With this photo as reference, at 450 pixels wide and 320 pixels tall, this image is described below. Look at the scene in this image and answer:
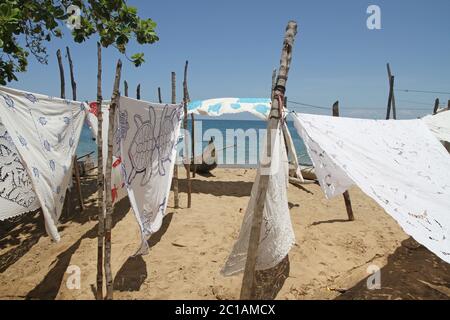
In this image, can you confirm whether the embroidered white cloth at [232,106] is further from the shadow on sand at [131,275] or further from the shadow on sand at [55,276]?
the shadow on sand at [131,275]

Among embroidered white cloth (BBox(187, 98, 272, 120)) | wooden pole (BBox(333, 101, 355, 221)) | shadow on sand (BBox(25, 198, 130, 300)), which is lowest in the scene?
shadow on sand (BBox(25, 198, 130, 300))

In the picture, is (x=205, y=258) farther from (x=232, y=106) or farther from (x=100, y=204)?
(x=232, y=106)

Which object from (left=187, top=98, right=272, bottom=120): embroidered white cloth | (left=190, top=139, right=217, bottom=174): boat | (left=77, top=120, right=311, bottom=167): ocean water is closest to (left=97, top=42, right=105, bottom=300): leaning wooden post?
(left=77, top=120, right=311, bottom=167): ocean water

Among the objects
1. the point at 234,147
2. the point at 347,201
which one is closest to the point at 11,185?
the point at 347,201

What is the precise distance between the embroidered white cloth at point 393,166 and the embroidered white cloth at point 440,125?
218mm

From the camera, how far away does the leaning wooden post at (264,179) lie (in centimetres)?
291

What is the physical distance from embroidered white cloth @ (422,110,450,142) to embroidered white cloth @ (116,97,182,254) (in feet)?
15.0

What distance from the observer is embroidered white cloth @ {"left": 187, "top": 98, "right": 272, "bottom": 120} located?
8.46 metres

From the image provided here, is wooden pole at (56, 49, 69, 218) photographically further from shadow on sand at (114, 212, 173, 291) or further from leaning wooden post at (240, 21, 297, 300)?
leaning wooden post at (240, 21, 297, 300)

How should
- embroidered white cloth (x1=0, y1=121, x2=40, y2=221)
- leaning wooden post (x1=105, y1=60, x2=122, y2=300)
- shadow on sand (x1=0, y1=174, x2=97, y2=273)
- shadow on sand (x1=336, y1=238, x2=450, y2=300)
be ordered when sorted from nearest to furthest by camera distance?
leaning wooden post (x1=105, y1=60, x2=122, y2=300) → shadow on sand (x1=336, y1=238, x2=450, y2=300) → embroidered white cloth (x1=0, y1=121, x2=40, y2=221) → shadow on sand (x1=0, y1=174, x2=97, y2=273)

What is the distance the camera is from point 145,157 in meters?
4.54

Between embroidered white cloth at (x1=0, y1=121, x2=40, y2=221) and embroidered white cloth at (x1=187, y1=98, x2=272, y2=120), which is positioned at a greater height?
embroidered white cloth at (x1=187, y1=98, x2=272, y2=120)

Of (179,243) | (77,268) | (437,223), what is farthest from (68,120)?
(437,223)
